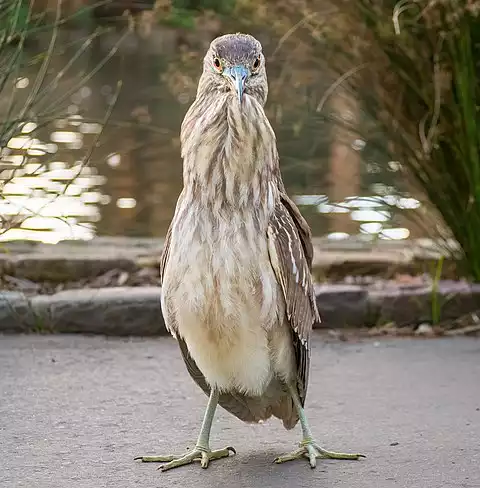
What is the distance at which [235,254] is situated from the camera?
4.00 meters

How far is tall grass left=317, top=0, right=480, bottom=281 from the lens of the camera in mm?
6160

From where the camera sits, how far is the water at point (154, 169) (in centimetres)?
598

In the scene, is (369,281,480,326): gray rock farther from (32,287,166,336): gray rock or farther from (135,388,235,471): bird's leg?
(135,388,235,471): bird's leg

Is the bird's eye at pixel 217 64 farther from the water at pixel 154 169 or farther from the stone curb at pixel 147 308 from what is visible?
the stone curb at pixel 147 308

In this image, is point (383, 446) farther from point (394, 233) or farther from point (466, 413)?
point (394, 233)

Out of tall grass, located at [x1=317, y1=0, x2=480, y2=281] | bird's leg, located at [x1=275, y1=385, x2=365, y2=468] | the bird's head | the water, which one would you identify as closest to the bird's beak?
the bird's head

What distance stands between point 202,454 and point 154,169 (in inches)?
317

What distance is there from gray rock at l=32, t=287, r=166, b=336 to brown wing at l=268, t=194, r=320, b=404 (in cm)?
203

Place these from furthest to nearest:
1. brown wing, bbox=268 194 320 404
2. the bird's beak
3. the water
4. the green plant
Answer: the green plant, the water, brown wing, bbox=268 194 320 404, the bird's beak

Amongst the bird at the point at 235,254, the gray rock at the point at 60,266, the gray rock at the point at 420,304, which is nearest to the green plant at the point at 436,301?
the gray rock at the point at 420,304

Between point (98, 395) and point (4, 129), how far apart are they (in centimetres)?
135

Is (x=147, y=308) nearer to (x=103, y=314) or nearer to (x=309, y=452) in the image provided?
(x=103, y=314)

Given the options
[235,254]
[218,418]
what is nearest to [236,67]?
[235,254]

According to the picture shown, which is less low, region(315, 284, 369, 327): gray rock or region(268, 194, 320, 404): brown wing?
region(268, 194, 320, 404): brown wing
